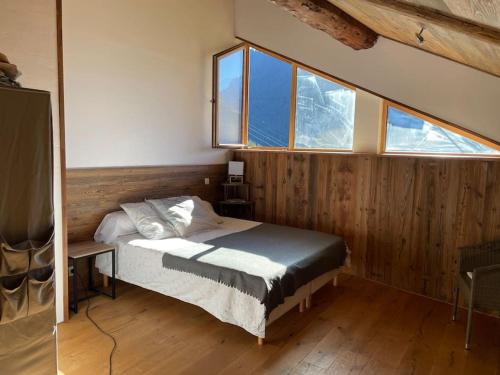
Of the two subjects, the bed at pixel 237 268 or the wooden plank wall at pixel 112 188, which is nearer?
the bed at pixel 237 268

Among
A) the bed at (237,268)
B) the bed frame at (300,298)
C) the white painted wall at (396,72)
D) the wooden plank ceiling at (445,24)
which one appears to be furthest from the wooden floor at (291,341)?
the wooden plank ceiling at (445,24)

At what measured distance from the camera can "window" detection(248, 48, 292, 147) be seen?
483cm

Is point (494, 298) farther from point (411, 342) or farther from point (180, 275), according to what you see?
point (180, 275)

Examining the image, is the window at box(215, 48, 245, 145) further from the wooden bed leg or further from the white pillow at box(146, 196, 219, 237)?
the wooden bed leg

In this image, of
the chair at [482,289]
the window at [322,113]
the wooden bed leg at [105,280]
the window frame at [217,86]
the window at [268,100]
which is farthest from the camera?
the window at [268,100]

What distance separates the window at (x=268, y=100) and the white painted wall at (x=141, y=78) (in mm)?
531

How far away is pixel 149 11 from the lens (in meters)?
3.92

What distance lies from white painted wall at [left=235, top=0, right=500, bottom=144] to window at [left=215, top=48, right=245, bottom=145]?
45 centimetres

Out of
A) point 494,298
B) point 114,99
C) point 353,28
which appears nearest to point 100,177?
point 114,99

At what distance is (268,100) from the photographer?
4.98 metres

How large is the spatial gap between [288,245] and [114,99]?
2231mm

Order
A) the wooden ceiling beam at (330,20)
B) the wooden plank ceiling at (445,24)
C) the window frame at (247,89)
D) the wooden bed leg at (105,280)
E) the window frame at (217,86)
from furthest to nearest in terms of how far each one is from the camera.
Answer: the window frame at (217,86), the window frame at (247,89), the wooden bed leg at (105,280), the wooden ceiling beam at (330,20), the wooden plank ceiling at (445,24)

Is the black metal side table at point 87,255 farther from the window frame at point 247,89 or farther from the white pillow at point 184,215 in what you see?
the window frame at point 247,89

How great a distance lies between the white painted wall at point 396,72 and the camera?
3268mm
